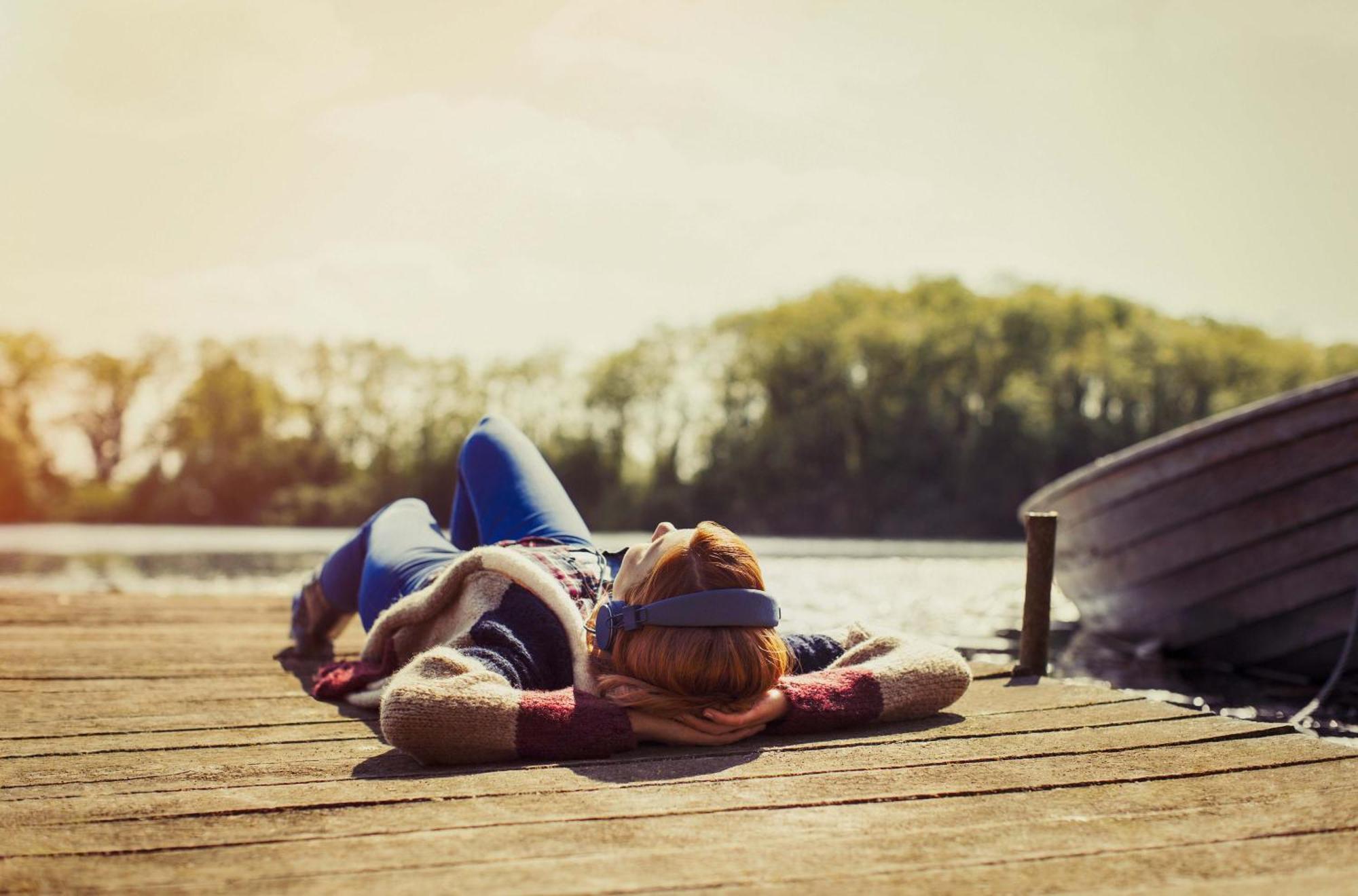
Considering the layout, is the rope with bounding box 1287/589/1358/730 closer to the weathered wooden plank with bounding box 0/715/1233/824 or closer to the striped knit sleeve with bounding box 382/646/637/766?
the weathered wooden plank with bounding box 0/715/1233/824

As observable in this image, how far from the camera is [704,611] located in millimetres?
2422

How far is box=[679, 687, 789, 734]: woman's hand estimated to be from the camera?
263 centimetres

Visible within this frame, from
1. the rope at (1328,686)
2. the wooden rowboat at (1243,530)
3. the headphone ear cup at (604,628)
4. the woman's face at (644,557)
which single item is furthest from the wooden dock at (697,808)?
the wooden rowboat at (1243,530)

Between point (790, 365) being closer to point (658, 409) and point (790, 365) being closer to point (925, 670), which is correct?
point (658, 409)

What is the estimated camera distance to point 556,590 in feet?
9.00

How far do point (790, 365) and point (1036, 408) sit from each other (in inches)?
438

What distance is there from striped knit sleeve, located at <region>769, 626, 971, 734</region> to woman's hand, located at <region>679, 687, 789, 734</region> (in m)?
0.06

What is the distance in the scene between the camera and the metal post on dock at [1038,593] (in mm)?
4293

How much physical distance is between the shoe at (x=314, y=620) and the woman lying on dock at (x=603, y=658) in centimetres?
77

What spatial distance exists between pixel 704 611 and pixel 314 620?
2461 mm

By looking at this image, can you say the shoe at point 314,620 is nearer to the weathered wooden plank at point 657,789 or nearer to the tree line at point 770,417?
the weathered wooden plank at point 657,789

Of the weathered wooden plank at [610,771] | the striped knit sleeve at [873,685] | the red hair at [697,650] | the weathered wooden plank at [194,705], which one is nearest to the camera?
the weathered wooden plank at [610,771]

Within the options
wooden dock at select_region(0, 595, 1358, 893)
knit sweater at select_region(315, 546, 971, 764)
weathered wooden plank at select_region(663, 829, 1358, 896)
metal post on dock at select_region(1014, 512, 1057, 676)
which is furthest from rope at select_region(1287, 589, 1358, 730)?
weathered wooden plank at select_region(663, 829, 1358, 896)

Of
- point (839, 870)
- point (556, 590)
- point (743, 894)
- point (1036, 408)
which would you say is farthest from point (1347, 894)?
point (1036, 408)
